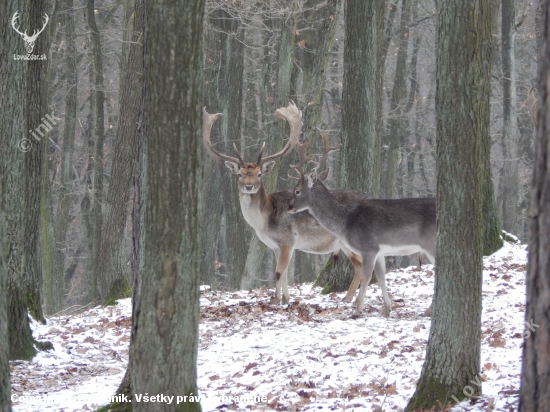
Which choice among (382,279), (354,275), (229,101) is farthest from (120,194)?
(382,279)

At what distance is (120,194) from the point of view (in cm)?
1684

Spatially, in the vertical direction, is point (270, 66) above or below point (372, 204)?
above

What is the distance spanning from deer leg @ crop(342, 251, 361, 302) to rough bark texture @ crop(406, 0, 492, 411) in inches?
239

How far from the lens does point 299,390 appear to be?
7883 millimetres

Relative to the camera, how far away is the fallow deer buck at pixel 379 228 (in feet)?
38.9

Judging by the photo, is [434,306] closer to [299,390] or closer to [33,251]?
[299,390]

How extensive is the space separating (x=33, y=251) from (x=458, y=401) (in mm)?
6532

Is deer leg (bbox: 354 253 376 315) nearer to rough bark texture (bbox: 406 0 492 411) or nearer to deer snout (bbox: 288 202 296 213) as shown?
deer snout (bbox: 288 202 296 213)

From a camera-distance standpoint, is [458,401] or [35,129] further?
[35,129]

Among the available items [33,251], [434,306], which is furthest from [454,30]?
[33,251]

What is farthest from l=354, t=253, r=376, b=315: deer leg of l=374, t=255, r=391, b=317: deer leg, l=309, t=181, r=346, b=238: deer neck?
l=309, t=181, r=346, b=238: deer neck

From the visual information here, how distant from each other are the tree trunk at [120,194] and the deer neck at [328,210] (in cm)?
481

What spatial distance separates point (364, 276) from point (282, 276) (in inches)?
73.9

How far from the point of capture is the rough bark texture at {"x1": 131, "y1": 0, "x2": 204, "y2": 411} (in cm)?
585
